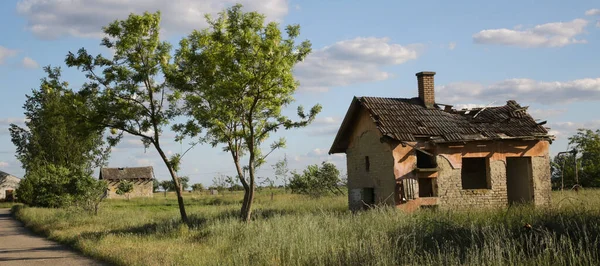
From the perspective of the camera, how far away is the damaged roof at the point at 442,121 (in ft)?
69.1

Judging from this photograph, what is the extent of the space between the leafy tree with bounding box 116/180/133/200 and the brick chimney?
4852 cm

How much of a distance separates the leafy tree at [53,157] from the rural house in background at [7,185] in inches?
710

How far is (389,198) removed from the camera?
20.6m

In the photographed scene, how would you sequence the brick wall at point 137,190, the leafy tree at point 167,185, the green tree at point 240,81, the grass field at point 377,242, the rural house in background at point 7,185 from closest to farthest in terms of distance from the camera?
the grass field at point 377,242 → the green tree at point 240,81 → the brick wall at point 137,190 → the rural house in background at point 7,185 → the leafy tree at point 167,185

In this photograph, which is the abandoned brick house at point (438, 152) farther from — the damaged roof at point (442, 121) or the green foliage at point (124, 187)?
the green foliage at point (124, 187)

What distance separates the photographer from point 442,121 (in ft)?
73.0

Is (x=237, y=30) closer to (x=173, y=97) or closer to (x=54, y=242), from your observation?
(x=173, y=97)

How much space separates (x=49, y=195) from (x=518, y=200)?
33.0m

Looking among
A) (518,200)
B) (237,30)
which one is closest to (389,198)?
(518,200)

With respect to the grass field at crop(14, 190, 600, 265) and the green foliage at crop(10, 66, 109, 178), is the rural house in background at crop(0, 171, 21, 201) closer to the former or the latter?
the green foliage at crop(10, 66, 109, 178)

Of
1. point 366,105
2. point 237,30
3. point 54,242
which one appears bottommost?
point 54,242

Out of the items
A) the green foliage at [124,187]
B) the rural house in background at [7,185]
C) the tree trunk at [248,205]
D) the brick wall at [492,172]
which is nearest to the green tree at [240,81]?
the tree trunk at [248,205]

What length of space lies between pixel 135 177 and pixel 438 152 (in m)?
55.9

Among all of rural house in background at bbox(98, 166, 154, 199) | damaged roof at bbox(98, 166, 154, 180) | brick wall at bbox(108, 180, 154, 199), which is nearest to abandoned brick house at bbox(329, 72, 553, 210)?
brick wall at bbox(108, 180, 154, 199)
